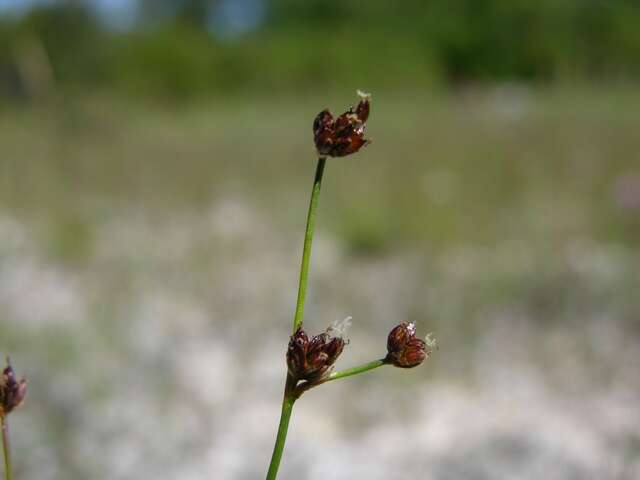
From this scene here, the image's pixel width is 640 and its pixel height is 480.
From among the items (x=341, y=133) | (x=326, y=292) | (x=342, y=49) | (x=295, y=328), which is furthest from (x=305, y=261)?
(x=342, y=49)

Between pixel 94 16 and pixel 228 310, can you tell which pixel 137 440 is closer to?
pixel 228 310

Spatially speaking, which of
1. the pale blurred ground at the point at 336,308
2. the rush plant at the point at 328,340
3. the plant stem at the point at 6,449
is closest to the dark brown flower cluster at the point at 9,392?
the plant stem at the point at 6,449

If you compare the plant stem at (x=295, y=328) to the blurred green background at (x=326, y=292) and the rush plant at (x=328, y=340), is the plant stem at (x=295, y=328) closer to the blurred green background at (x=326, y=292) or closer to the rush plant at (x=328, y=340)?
the rush plant at (x=328, y=340)

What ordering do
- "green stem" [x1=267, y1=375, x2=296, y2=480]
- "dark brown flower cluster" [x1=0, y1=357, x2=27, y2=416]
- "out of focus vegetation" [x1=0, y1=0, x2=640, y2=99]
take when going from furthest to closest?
"out of focus vegetation" [x1=0, y1=0, x2=640, y2=99] → "dark brown flower cluster" [x1=0, y1=357, x2=27, y2=416] → "green stem" [x1=267, y1=375, x2=296, y2=480]

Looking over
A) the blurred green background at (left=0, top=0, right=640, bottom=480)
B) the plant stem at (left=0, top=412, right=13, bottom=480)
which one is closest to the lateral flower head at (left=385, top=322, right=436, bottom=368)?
the plant stem at (left=0, top=412, right=13, bottom=480)

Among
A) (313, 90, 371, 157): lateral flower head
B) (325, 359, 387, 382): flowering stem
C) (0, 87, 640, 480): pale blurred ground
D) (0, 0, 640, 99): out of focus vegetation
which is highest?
(0, 0, 640, 99): out of focus vegetation

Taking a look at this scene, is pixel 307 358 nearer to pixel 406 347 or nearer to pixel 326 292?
pixel 406 347

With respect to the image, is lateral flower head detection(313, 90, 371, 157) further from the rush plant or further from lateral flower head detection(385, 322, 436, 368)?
lateral flower head detection(385, 322, 436, 368)
